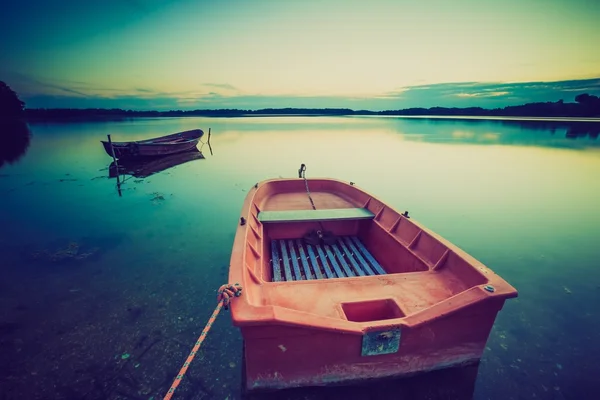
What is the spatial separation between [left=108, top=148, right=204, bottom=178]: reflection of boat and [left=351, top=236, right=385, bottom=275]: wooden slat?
16826mm

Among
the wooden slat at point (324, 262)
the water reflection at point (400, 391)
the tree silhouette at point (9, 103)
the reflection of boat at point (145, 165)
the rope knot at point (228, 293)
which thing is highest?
the tree silhouette at point (9, 103)

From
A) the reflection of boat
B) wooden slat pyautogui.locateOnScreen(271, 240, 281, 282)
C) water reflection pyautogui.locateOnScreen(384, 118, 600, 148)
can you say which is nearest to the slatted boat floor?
wooden slat pyautogui.locateOnScreen(271, 240, 281, 282)

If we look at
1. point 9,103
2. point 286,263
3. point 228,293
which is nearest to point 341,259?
point 286,263

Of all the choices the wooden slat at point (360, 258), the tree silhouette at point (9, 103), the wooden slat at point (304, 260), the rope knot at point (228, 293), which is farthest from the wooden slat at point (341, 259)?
the tree silhouette at point (9, 103)

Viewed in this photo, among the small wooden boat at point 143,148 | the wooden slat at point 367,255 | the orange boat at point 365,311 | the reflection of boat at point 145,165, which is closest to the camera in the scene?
the orange boat at point 365,311

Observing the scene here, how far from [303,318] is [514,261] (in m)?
7.45

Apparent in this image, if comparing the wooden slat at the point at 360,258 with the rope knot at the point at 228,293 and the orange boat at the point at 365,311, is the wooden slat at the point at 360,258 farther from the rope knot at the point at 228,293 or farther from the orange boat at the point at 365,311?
the rope knot at the point at 228,293

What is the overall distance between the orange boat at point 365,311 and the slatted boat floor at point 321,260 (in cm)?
4

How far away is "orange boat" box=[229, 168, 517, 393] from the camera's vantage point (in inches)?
113

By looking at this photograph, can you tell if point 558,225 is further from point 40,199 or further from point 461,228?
point 40,199

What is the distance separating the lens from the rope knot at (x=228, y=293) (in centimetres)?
287

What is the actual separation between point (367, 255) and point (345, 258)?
48cm

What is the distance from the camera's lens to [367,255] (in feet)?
A: 19.0

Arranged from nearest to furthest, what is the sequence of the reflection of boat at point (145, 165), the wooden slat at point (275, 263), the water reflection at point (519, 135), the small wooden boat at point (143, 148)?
the wooden slat at point (275, 263) → the reflection of boat at point (145, 165) → the small wooden boat at point (143, 148) → the water reflection at point (519, 135)
